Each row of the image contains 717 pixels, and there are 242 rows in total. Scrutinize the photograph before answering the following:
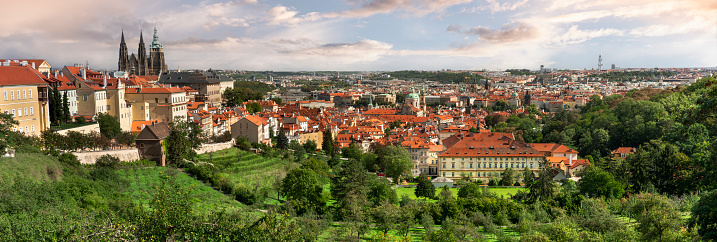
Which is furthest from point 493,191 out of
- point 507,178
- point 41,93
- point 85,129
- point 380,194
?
point 41,93

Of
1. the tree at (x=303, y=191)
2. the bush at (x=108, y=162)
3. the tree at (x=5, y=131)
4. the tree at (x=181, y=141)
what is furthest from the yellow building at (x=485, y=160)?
the tree at (x=5, y=131)

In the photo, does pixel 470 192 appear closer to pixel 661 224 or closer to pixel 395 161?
pixel 395 161

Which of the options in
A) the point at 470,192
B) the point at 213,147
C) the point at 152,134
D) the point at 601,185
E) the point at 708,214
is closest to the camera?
the point at 708,214

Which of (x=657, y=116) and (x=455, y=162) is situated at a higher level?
(x=657, y=116)

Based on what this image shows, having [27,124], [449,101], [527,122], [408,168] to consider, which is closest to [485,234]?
[408,168]

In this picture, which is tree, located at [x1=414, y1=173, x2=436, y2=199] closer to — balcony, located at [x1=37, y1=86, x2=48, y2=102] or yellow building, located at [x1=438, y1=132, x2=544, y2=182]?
yellow building, located at [x1=438, y1=132, x2=544, y2=182]

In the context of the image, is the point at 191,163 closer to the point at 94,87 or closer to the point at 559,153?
the point at 94,87
